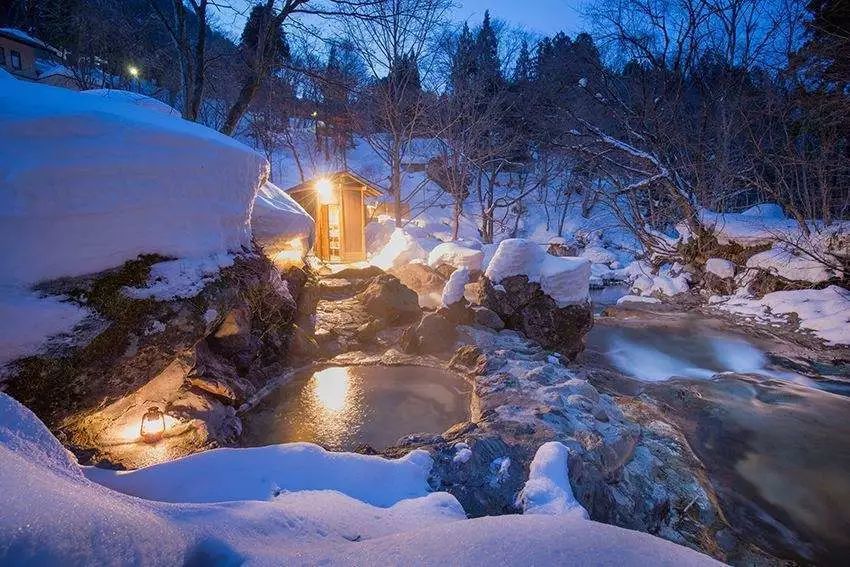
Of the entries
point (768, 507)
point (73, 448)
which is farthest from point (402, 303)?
point (768, 507)

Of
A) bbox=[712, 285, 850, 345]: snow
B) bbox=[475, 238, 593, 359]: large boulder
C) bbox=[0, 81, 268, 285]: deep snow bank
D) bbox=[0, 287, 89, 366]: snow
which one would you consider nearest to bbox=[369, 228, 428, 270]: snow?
bbox=[475, 238, 593, 359]: large boulder

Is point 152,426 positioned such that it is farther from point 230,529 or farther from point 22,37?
point 22,37

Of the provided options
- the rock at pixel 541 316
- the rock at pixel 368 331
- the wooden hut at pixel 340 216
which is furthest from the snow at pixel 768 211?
the rock at pixel 368 331

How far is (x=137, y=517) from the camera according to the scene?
143 centimetres

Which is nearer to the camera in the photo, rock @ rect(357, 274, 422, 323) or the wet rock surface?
the wet rock surface

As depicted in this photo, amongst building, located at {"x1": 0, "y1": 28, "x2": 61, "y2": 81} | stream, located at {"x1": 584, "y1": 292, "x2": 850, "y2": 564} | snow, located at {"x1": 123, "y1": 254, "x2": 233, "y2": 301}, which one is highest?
building, located at {"x1": 0, "y1": 28, "x2": 61, "y2": 81}

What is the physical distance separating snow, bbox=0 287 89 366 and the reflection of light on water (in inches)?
143

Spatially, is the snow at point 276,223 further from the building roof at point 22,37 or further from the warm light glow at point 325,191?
the building roof at point 22,37

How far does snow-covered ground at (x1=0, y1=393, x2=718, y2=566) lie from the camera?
1120 mm

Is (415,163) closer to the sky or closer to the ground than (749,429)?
closer to the sky

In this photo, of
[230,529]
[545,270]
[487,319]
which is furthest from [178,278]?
[545,270]

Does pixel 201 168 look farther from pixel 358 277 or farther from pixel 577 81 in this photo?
pixel 577 81

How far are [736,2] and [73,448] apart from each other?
2360cm

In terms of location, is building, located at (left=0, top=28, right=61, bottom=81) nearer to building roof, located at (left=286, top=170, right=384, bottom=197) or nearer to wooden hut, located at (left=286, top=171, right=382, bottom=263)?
building roof, located at (left=286, top=170, right=384, bottom=197)
